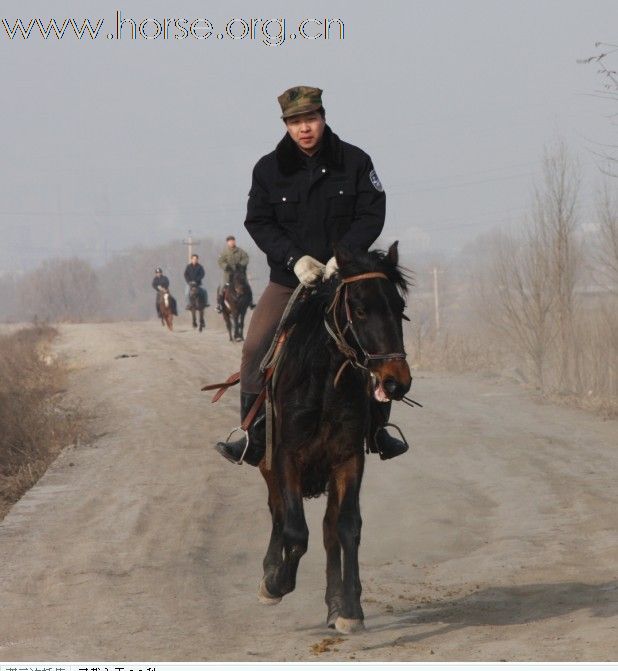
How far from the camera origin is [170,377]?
2284 cm

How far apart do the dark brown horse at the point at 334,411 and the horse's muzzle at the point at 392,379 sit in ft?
0.65

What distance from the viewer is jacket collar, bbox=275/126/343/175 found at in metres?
7.69

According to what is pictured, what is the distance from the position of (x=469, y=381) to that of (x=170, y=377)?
6188mm

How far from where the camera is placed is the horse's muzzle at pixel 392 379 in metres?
6.32

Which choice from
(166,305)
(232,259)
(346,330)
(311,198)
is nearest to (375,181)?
(311,198)

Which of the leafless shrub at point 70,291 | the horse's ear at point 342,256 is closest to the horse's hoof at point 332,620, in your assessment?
the horse's ear at point 342,256

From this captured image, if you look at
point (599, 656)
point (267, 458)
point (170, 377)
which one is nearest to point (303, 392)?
point (267, 458)

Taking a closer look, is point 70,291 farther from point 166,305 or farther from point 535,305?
point 535,305

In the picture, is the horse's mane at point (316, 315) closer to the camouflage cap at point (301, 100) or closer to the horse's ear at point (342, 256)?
the horse's ear at point (342, 256)

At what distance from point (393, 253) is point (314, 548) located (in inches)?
187

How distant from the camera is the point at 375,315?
6.58 metres

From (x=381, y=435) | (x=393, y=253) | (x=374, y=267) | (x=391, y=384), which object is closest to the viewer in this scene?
(x=391, y=384)

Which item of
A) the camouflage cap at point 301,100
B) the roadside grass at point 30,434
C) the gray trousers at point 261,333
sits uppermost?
the camouflage cap at point 301,100

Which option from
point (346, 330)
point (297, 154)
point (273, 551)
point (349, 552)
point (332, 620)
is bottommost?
point (332, 620)
